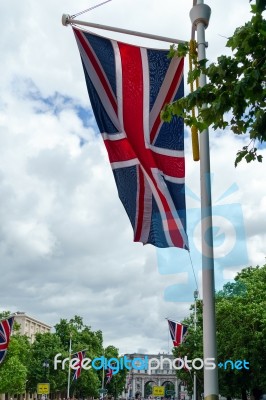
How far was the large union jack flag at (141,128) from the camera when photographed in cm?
982

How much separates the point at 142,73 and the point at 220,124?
99.1 inches

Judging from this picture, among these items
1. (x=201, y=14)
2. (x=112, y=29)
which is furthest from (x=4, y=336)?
(x=201, y=14)

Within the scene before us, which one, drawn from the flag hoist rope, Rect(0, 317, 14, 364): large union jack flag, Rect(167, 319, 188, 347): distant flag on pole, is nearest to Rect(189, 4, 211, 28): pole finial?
the flag hoist rope

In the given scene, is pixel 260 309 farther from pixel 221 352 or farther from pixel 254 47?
pixel 254 47

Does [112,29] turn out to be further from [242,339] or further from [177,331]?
[177,331]

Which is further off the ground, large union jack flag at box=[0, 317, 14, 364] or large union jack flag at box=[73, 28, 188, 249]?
large union jack flag at box=[73, 28, 188, 249]

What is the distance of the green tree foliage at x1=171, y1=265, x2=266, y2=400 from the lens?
3547cm

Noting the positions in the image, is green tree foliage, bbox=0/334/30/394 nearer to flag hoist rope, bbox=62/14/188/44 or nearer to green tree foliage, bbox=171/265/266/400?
green tree foliage, bbox=171/265/266/400

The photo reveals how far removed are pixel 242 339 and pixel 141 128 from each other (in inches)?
1119

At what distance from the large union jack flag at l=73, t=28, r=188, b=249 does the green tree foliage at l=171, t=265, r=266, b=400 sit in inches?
1071

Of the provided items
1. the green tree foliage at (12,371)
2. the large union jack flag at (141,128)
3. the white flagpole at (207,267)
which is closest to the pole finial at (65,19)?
the large union jack flag at (141,128)

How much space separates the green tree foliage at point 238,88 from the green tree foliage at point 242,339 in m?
28.7

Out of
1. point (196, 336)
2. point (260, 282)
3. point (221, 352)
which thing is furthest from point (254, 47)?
point (196, 336)

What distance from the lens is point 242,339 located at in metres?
35.8
